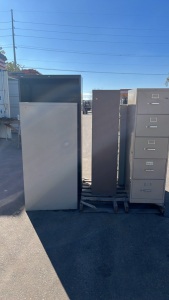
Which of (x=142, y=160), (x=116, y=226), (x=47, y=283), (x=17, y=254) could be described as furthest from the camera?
(x=142, y=160)

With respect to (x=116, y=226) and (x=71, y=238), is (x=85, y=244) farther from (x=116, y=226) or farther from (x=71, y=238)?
(x=116, y=226)

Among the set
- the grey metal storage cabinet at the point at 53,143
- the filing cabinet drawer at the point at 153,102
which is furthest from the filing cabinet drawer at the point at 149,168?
the grey metal storage cabinet at the point at 53,143

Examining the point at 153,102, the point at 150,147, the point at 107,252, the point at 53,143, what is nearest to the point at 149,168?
the point at 150,147

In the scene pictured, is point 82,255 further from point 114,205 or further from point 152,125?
point 152,125

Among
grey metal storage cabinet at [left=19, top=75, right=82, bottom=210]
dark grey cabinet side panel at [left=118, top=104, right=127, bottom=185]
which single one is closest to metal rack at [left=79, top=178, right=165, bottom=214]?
grey metal storage cabinet at [left=19, top=75, right=82, bottom=210]

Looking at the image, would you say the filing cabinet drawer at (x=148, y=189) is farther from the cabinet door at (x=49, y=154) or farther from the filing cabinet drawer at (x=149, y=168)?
the cabinet door at (x=49, y=154)

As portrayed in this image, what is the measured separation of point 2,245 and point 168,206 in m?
2.75

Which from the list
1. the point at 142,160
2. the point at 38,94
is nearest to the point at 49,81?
the point at 38,94

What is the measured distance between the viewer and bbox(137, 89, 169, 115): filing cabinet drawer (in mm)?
2953

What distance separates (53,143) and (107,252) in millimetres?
1745

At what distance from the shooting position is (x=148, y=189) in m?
3.30

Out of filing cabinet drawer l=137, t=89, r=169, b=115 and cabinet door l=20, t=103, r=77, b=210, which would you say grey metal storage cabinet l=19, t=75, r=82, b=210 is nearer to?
cabinet door l=20, t=103, r=77, b=210

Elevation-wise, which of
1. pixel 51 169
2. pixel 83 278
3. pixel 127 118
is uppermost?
pixel 127 118

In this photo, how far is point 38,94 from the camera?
3.66 metres
